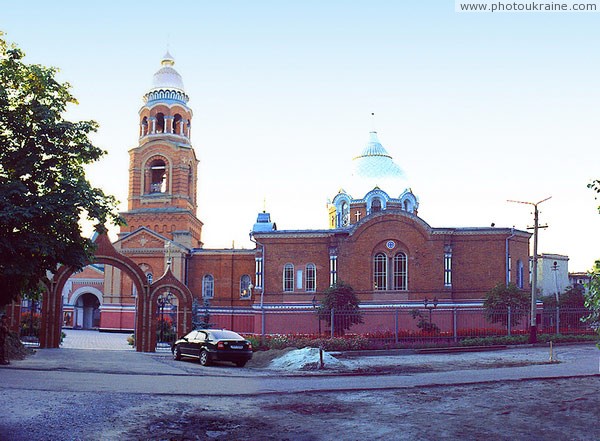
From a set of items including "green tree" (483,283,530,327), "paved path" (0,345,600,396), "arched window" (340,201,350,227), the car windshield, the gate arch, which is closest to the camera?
"paved path" (0,345,600,396)

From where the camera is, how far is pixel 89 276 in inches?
2016

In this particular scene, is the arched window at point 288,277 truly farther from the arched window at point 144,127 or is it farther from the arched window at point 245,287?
the arched window at point 144,127

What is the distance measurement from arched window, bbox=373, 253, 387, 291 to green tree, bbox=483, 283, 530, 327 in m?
6.08

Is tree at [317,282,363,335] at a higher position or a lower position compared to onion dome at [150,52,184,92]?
lower

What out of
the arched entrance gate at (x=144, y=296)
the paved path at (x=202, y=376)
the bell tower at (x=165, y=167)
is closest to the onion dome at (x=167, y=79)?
the bell tower at (x=165, y=167)

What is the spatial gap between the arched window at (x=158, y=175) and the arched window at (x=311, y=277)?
13.7 meters

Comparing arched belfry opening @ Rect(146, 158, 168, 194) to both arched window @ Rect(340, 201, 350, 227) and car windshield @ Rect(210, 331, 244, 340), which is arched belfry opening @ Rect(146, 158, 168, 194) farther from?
car windshield @ Rect(210, 331, 244, 340)

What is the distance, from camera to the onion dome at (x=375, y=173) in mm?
44906

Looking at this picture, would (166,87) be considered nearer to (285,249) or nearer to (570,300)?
(285,249)

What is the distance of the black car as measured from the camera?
64.1 ft

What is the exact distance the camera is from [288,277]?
38.8m

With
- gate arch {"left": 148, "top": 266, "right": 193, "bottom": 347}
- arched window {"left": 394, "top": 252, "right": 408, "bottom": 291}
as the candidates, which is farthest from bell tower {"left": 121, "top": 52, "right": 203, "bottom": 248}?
gate arch {"left": 148, "top": 266, "right": 193, "bottom": 347}

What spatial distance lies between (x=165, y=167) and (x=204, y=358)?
28401 millimetres

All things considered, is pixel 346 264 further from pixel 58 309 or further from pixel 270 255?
pixel 58 309
